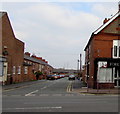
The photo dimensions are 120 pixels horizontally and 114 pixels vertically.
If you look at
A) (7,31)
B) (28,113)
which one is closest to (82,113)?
(28,113)

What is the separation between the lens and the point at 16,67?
34281 millimetres

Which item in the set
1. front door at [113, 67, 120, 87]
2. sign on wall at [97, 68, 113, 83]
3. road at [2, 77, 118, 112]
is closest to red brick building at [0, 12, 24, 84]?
sign on wall at [97, 68, 113, 83]

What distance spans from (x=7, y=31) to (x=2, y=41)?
2.18 metres

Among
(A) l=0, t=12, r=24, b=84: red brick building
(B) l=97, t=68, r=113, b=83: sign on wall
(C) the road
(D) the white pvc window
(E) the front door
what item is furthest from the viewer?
(A) l=0, t=12, r=24, b=84: red brick building

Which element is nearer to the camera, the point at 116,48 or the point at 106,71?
the point at 106,71

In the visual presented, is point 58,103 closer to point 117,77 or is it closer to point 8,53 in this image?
point 117,77

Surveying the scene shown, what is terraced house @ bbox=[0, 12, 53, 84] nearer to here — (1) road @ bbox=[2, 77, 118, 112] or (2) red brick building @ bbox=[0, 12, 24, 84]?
(2) red brick building @ bbox=[0, 12, 24, 84]

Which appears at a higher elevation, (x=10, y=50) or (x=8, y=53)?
(x=10, y=50)

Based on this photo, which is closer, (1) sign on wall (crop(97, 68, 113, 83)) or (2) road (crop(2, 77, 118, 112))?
(2) road (crop(2, 77, 118, 112))

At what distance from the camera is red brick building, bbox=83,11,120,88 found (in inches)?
926

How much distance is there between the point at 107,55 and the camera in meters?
24.1

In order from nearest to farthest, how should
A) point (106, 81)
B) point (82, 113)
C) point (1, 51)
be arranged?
point (82, 113) < point (106, 81) < point (1, 51)

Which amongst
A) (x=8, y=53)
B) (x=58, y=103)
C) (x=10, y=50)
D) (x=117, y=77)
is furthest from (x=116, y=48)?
(x=10, y=50)

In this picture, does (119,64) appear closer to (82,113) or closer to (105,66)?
(105,66)
